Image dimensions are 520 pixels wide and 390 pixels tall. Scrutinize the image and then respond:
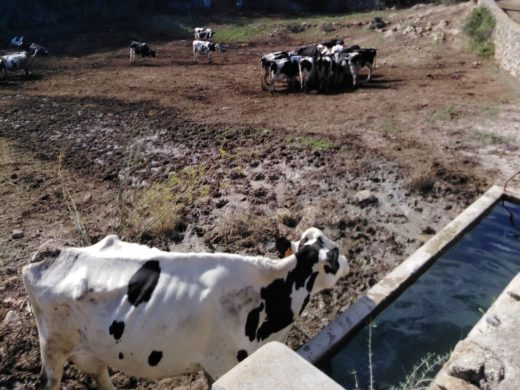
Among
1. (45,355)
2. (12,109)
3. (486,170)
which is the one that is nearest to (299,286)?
(45,355)

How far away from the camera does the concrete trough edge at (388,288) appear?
15.6 ft

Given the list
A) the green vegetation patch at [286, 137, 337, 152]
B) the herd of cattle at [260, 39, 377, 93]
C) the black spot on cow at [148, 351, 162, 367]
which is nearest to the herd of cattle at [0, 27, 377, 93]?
the herd of cattle at [260, 39, 377, 93]

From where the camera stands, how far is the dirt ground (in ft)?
22.4

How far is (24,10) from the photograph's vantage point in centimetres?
3425

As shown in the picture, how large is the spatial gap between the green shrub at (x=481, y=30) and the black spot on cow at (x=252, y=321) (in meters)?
16.7

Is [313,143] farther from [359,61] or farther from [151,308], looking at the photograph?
[151,308]

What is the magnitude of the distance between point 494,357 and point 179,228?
189 inches

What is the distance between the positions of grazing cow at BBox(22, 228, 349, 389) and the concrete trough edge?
2.97ft

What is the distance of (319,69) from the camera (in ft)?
51.8

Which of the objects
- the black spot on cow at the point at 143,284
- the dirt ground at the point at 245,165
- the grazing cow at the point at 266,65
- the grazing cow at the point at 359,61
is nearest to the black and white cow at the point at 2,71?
the dirt ground at the point at 245,165

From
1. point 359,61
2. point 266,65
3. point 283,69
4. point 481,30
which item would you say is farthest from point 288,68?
point 481,30

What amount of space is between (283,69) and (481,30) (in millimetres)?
8253

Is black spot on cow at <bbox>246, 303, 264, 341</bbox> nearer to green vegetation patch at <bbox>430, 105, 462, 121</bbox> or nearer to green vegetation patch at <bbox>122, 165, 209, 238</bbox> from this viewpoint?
green vegetation patch at <bbox>122, 165, 209, 238</bbox>

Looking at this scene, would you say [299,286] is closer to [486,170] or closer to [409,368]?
[409,368]
